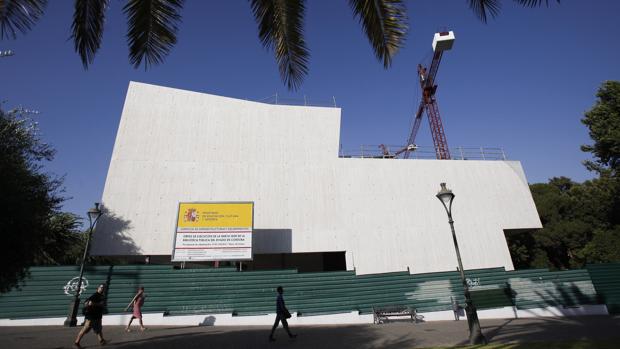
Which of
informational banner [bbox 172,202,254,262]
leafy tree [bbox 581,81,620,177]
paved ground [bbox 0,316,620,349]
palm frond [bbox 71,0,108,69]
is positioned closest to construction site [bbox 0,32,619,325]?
informational banner [bbox 172,202,254,262]

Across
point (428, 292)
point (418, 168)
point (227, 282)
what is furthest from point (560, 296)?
point (227, 282)

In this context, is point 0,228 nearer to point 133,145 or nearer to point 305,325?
point 305,325

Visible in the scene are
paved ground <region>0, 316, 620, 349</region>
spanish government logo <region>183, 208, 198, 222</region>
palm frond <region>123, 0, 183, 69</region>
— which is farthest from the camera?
spanish government logo <region>183, 208, 198, 222</region>

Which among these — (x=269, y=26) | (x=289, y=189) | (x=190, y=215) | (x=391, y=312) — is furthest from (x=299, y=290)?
(x=269, y=26)

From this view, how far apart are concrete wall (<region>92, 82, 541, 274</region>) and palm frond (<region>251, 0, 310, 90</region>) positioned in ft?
48.4

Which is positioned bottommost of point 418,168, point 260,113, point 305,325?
point 305,325

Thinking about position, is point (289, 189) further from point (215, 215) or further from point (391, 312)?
point (391, 312)

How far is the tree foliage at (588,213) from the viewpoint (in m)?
24.7

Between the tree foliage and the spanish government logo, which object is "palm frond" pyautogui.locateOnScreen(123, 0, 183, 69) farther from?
the tree foliage

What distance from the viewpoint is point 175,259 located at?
15.5 meters

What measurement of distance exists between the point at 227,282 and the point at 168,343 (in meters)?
5.92

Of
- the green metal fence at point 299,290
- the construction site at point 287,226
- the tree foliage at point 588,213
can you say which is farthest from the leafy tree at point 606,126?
the green metal fence at point 299,290

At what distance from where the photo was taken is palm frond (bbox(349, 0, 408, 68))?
5086mm

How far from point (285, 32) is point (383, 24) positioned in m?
1.62
